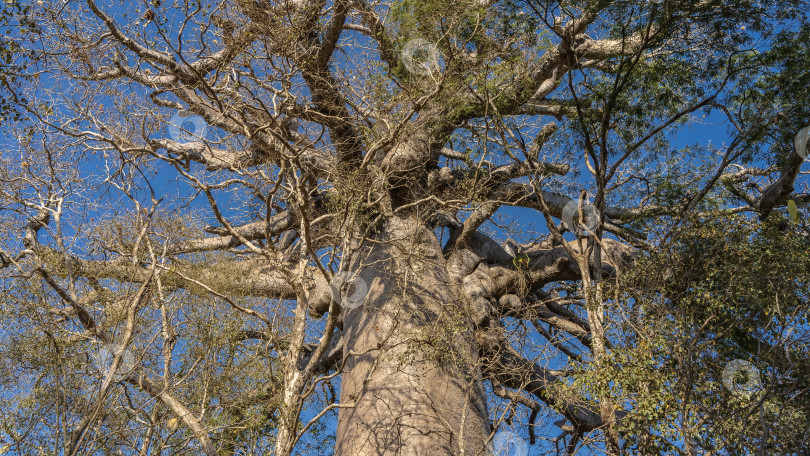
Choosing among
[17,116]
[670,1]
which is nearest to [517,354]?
[670,1]

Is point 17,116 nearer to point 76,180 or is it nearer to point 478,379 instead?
point 76,180

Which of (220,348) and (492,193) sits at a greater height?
(492,193)

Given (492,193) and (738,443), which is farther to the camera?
(492,193)

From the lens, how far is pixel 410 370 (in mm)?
5441

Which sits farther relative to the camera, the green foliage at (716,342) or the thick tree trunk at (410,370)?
the thick tree trunk at (410,370)

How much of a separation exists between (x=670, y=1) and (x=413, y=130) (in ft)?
8.89

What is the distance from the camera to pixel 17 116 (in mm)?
5520

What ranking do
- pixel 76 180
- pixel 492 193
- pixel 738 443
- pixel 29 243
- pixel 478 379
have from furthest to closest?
pixel 492 193, pixel 76 180, pixel 29 243, pixel 478 379, pixel 738 443

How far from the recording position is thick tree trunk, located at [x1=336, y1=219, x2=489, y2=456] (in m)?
4.97

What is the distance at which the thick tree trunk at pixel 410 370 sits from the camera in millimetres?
4969

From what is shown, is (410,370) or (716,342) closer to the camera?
(716,342)

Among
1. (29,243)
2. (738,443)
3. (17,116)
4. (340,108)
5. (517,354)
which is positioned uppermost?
(340,108)

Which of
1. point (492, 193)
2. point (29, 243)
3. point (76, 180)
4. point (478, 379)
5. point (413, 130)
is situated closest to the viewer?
point (478, 379)

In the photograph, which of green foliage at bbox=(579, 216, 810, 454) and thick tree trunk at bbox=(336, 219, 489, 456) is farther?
thick tree trunk at bbox=(336, 219, 489, 456)
